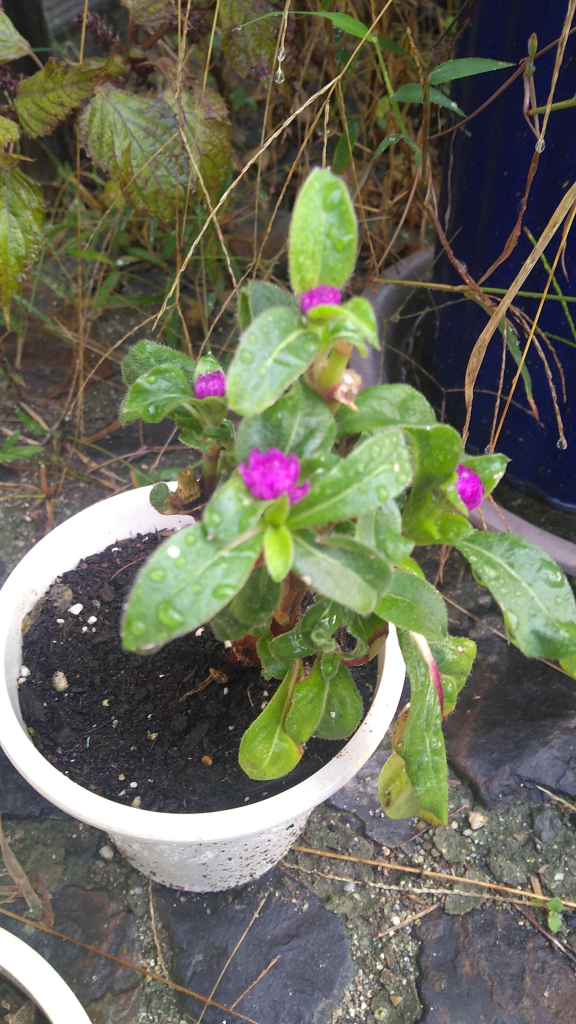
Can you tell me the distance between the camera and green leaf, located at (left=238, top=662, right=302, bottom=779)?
82cm

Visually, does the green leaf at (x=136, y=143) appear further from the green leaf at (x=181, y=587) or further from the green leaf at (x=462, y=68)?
the green leaf at (x=181, y=587)

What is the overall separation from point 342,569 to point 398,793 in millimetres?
420

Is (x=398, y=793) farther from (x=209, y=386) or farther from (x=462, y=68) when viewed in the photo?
(x=462, y=68)

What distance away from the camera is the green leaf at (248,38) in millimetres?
1106

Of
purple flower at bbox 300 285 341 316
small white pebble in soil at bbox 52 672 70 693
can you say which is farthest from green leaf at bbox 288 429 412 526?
small white pebble in soil at bbox 52 672 70 693

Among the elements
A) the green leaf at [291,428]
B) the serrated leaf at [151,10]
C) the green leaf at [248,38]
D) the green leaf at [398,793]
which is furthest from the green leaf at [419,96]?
the green leaf at [398,793]

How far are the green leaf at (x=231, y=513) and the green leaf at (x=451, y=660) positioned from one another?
354 mm

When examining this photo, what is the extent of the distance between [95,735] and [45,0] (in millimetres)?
1958

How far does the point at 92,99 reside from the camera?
112 cm

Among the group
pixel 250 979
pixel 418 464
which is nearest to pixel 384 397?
pixel 418 464

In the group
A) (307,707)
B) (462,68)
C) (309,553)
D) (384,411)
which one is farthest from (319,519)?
(462,68)

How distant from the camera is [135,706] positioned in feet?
3.22

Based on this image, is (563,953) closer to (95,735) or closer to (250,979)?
(250,979)

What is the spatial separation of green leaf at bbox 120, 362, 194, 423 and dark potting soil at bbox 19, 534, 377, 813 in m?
0.41
